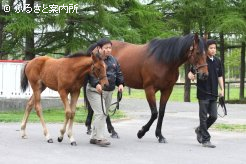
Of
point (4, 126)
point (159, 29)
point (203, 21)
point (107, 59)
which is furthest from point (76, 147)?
point (203, 21)

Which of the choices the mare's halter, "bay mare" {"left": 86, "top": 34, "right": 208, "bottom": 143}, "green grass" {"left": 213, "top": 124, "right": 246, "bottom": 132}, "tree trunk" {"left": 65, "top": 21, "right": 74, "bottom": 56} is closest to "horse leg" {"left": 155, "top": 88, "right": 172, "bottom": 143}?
"bay mare" {"left": 86, "top": 34, "right": 208, "bottom": 143}

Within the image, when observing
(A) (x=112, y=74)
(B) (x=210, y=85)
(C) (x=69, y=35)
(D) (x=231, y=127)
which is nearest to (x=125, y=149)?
(A) (x=112, y=74)

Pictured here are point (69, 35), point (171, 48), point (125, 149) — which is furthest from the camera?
point (69, 35)

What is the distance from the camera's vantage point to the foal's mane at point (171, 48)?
988 centimetres

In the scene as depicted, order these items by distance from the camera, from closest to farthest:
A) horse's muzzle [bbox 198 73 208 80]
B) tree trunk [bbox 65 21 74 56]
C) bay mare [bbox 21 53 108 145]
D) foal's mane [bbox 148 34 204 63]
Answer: bay mare [bbox 21 53 108 145] → horse's muzzle [bbox 198 73 208 80] → foal's mane [bbox 148 34 204 63] → tree trunk [bbox 65 21 74 56]

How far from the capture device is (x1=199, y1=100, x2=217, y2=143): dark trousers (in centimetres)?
966

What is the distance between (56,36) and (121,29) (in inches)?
103

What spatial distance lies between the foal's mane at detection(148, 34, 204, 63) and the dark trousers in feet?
3.37

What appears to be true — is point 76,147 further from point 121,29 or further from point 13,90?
point 121,29

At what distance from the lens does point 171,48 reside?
10.2m

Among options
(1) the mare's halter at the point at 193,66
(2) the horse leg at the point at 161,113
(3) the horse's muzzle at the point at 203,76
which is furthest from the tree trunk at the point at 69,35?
(3) the horse's muzzle at the point at 203,76

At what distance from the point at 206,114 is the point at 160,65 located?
133cm

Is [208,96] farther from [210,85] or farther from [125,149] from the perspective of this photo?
[125,149]

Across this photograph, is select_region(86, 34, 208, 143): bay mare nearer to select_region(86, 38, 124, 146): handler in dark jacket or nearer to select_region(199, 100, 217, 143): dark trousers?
select_region(199, 100, 217, 143): dark trousers
